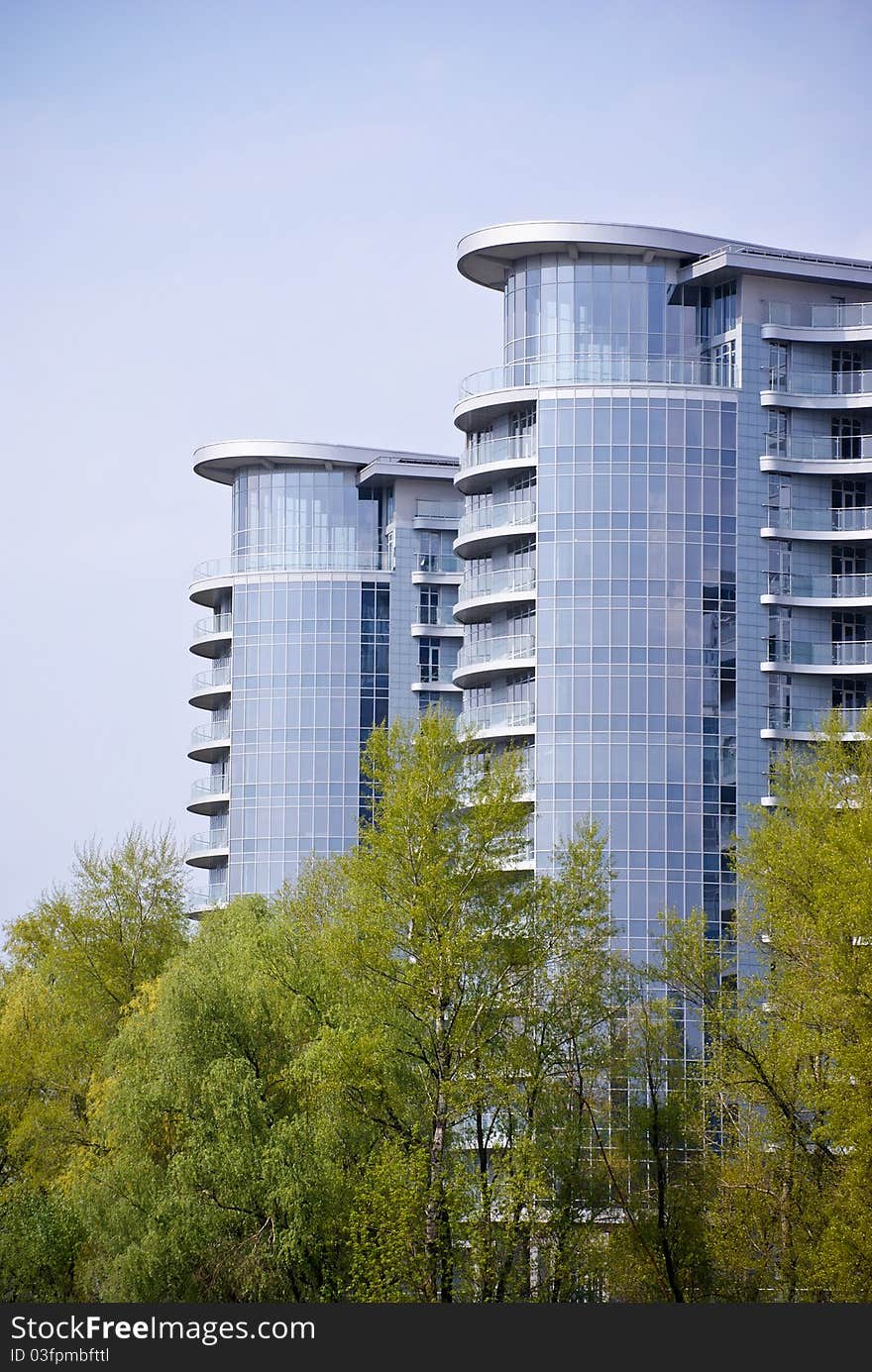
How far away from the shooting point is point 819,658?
8119 centimetres

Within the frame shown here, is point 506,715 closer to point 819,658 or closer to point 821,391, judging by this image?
point 819,658

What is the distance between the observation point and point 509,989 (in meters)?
55.4

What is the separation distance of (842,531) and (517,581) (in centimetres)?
1259

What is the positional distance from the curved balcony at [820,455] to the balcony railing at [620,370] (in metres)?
3.23

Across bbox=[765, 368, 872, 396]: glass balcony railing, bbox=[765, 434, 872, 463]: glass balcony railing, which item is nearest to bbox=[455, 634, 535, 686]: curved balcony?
bbox=[765, 434, 872, 463]: glass balcony railing

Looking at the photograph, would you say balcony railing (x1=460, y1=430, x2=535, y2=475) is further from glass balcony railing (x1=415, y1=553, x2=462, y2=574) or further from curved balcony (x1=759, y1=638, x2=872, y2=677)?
glass balcony railing (x1=415, y1=553, x2=462, y2=574)

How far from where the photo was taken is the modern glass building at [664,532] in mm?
78375

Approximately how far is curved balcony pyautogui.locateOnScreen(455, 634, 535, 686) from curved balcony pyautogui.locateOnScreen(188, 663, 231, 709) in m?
21.5

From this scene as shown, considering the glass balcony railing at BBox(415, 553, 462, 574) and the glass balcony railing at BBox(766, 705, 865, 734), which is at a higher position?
the glass balcony railing at BBox(415, 553, 462, 574)

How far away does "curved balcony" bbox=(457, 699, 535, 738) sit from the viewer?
80188 millimetres

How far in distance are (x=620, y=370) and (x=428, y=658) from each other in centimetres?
2519

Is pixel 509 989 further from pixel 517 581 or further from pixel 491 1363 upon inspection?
pixel 517 581

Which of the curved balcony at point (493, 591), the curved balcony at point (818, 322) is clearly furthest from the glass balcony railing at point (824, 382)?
the curved balcony at point (493, 591)

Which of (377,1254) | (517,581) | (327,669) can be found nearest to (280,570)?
(327,669)
